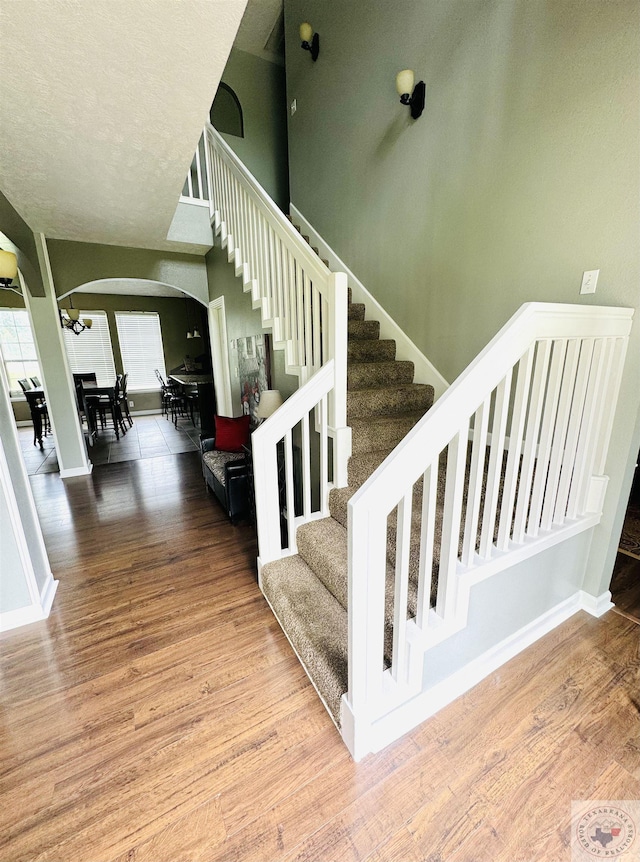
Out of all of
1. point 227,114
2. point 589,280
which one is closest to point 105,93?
point 589,280

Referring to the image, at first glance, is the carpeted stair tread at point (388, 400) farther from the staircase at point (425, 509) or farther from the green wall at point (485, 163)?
the green wall at point (485, 163)

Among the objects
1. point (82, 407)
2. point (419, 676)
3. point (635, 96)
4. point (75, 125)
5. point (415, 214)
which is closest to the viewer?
point (419, 676)

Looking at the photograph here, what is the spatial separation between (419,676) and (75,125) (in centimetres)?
320

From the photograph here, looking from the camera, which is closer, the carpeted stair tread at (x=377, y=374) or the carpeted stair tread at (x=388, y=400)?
the carpeted stair tread at (x=388, y=400)

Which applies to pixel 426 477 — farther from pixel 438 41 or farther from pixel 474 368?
pixel 438 41

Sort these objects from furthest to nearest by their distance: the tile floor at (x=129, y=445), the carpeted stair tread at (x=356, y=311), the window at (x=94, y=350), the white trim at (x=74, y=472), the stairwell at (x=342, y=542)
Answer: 1. the window at (x=94, y=350)
2. the tile floor at (x=129, y=445)
3. the white trim at (x=74, y=472)
4. the carpeted stair tread at (x=356, y=311)
5. the stairwell at (x=342, y=542)

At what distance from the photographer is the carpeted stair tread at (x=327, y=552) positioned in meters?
1.80

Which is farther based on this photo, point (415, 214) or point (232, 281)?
point (232, 281)

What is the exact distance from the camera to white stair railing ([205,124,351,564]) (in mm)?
2025

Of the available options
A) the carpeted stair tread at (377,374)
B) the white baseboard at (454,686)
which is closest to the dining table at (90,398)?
the carpeted stair tread at (377,374)

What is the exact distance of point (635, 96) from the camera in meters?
1.51

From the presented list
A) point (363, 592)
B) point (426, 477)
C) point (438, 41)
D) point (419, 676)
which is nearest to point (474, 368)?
point (426, 477)

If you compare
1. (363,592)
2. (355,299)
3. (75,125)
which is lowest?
(363,592)

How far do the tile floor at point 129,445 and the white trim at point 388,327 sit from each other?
3.47m
